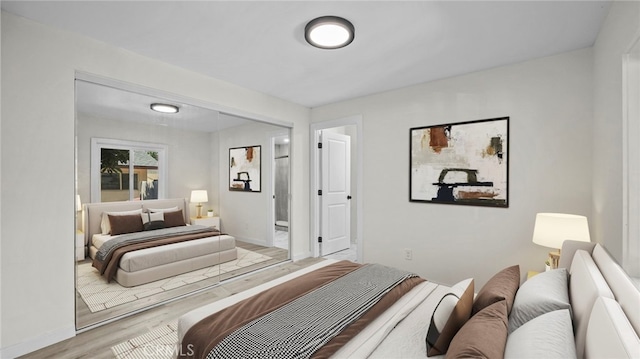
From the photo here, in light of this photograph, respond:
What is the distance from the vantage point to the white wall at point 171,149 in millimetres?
2496

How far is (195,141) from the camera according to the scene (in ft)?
10.9

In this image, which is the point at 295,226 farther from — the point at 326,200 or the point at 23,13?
the point at 23,13

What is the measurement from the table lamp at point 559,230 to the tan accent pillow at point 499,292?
811mm

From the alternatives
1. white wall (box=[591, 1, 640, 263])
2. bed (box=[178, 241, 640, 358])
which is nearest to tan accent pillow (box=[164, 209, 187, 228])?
bed (box=[178, 241, 640, 358])

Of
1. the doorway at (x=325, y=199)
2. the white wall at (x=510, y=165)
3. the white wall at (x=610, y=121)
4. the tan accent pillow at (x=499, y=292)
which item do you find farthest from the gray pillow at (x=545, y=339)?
the doorway at (x=325, y=199)

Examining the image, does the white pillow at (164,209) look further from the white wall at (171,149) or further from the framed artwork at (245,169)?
the framed artwork at (245,169)

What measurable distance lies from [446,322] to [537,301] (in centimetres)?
44

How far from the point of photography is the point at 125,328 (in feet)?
8.05

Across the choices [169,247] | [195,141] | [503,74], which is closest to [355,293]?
[169,247]

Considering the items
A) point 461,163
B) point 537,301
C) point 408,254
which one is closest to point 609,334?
point 537,301

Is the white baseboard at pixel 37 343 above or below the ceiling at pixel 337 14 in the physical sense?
below

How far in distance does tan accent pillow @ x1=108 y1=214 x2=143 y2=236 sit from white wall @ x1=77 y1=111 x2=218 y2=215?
309 mm

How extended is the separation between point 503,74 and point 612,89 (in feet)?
3.92

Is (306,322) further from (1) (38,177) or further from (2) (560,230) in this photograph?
(1) (38,177)
